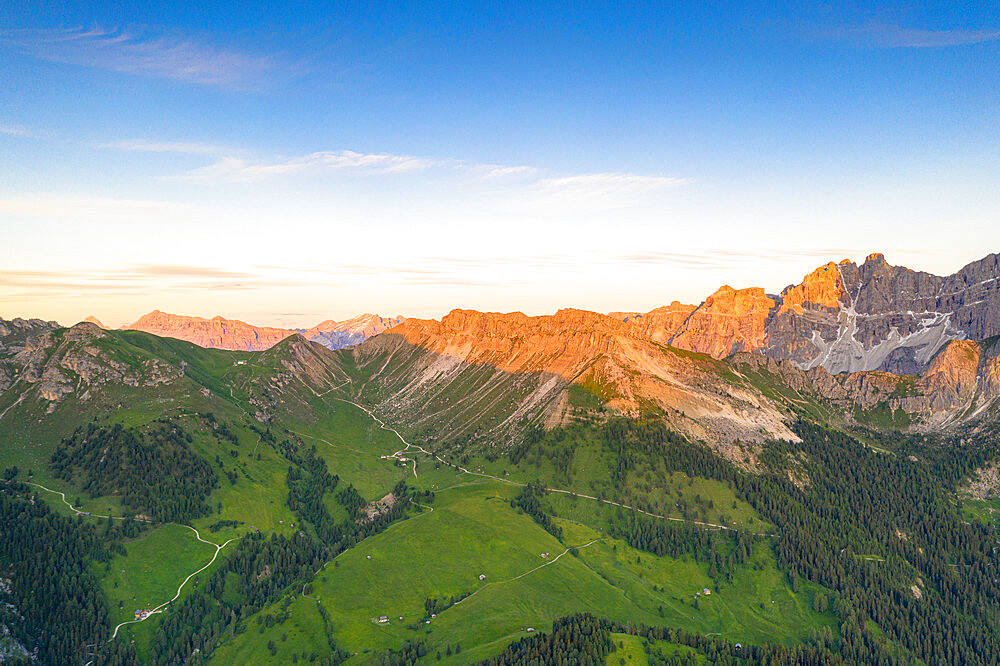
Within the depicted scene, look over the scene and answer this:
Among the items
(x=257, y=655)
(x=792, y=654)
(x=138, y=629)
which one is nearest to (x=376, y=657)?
(x=257, y=655)

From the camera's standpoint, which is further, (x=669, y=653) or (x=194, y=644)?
(x=194, y=644)

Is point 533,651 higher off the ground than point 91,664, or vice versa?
point 533,651

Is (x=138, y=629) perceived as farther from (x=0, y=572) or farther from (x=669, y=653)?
(x=669, y=653)

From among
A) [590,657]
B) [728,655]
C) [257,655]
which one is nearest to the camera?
[590,657]

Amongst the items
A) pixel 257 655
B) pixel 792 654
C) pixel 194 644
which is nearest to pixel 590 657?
pixel 792 654

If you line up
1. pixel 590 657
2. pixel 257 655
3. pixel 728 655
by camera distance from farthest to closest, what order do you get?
pixel 257 655, pixel 728 655, pixel 590 657

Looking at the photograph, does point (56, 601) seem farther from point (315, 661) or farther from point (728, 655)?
point (728, 655)

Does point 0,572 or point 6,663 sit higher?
point 0,572

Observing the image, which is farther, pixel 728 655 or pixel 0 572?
pixel 0 572
